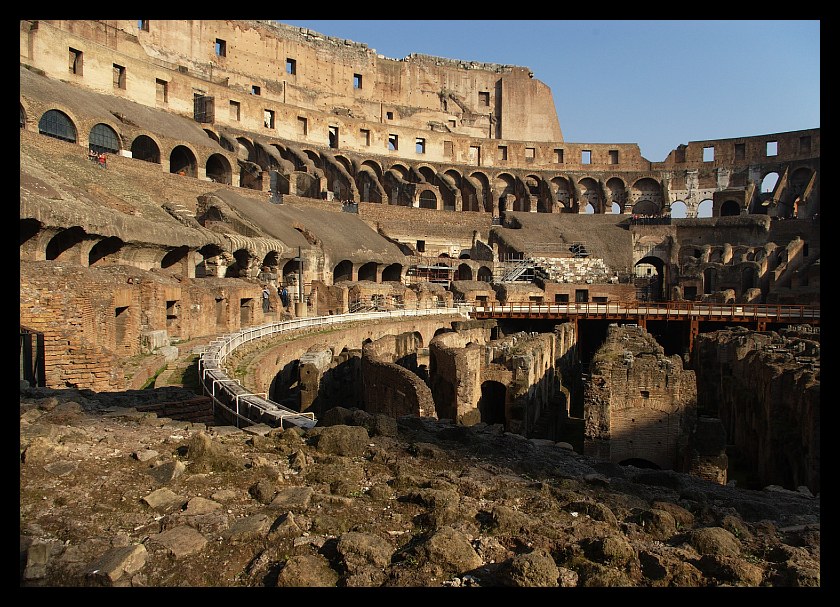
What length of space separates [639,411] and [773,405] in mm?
2649

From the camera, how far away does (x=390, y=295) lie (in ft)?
94.5

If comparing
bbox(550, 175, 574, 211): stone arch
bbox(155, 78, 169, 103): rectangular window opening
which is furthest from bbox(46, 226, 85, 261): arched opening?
bbox(550, 175, 574, 211): stone arch

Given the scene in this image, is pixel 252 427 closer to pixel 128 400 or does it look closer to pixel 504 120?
pixel 128 400

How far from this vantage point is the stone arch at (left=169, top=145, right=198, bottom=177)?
35344 mm

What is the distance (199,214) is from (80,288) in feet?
60.2

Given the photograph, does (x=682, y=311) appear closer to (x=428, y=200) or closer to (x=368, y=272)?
(x=368, y=272)

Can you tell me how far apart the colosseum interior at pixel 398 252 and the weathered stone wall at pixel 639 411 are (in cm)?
4

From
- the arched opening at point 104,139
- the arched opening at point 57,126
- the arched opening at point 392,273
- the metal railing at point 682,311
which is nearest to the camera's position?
the arched opening at point 57,126

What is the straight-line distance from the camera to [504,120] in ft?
205

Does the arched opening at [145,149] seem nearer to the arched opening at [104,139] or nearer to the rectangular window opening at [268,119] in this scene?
the arched opening at [104,139]

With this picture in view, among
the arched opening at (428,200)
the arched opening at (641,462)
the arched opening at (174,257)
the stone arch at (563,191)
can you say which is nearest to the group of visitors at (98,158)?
the arched opening at (174,257)

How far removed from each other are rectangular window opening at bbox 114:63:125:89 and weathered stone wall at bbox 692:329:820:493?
3675cm

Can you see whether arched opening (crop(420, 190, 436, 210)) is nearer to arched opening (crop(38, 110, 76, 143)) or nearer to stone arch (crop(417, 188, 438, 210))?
stone arch (crop(417, 188, 438, 210))

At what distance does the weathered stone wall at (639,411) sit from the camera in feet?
33.0
